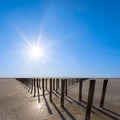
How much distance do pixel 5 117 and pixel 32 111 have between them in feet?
6.06

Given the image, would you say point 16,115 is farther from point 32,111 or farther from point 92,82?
point 92,82

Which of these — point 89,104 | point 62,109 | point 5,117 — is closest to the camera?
point 89,104

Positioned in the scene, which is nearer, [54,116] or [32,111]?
[54,116]

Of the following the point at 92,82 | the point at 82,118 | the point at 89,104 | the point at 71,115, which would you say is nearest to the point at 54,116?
the point at 71,115

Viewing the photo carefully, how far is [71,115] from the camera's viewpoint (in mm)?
9984

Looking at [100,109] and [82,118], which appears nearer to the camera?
[82,118]

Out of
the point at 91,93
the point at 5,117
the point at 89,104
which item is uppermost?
the point at 91,93

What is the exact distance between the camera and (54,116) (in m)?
9.88

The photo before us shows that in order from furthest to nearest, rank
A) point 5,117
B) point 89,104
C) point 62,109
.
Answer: point 62,109, point 5,117, point 89,104

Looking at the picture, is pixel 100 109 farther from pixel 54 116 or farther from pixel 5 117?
pixel 5 117

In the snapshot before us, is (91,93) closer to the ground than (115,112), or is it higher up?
higher up

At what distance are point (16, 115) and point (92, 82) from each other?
16.6ft

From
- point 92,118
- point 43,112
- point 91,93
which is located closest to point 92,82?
point 91,93

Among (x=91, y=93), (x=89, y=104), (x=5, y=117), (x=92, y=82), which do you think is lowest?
(x=5, y=117)
